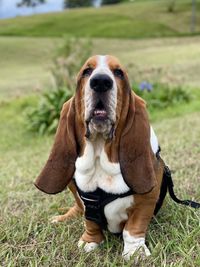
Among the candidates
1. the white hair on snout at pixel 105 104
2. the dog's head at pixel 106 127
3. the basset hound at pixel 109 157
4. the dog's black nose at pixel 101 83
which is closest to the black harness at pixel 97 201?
the basset hound at pixel 109 157

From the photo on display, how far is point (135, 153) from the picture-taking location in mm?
2680

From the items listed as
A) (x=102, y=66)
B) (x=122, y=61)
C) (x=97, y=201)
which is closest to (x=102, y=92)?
(x=102, y=66)

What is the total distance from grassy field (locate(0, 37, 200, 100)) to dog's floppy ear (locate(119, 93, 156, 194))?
7.69 meters

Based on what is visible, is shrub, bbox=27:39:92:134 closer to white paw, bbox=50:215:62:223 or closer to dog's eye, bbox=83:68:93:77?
white paw, bbox=50:215:62:223

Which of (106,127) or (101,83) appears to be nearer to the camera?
(101,83)

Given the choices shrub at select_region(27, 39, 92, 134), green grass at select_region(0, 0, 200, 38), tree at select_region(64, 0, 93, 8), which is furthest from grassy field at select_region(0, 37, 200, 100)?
tree at select_region(64, 0, 93, 8)

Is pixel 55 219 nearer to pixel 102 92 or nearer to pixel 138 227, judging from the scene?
pixel 138 227

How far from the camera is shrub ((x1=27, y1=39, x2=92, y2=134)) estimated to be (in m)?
9.28

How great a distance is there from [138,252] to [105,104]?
824 mm

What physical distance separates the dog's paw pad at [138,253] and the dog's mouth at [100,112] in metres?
0.75

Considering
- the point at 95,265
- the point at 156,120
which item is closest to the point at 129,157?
the point at 95,265

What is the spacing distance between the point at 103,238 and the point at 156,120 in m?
6.00

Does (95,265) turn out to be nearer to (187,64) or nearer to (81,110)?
(81,110)

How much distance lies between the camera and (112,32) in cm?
3794
